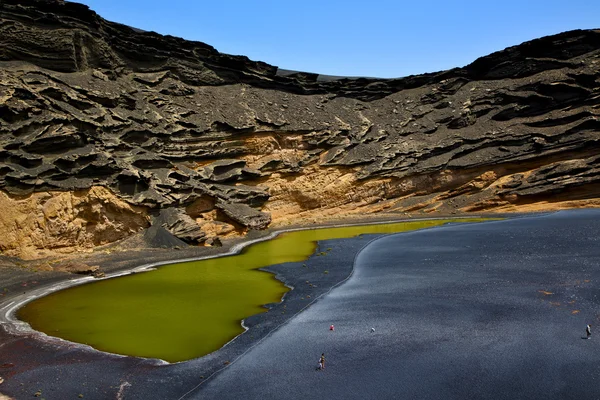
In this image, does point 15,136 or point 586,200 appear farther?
point 586,200

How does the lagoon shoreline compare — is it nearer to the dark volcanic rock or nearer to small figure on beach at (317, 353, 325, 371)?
small figure on beach at (317, 353, 325, 371)

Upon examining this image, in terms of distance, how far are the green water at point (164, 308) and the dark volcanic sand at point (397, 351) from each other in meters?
0.96

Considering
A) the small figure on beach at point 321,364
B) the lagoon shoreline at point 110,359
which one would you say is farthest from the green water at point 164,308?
the small figure on beach at point 321,364

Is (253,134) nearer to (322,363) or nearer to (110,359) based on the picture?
(110,359)

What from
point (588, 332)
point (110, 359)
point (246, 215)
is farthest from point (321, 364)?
point (246, 215)

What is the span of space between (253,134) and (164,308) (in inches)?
1165

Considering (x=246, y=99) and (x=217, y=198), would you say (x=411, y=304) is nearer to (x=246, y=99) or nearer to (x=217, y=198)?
(x=217, y=198)

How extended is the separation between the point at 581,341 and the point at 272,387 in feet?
24.5

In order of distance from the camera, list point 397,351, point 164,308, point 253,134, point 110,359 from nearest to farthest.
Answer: point 397,351 → point 110,359 → point 164,308 → point 253,134

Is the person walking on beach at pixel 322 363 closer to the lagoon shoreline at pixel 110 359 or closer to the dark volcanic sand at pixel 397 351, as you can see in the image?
the dark volcanic sand at pixel 397 351

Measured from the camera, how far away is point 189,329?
15102 mm

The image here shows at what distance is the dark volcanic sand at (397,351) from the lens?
998 cm

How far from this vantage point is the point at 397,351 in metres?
11.7

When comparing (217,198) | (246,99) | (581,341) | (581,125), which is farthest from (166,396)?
(581,125)
